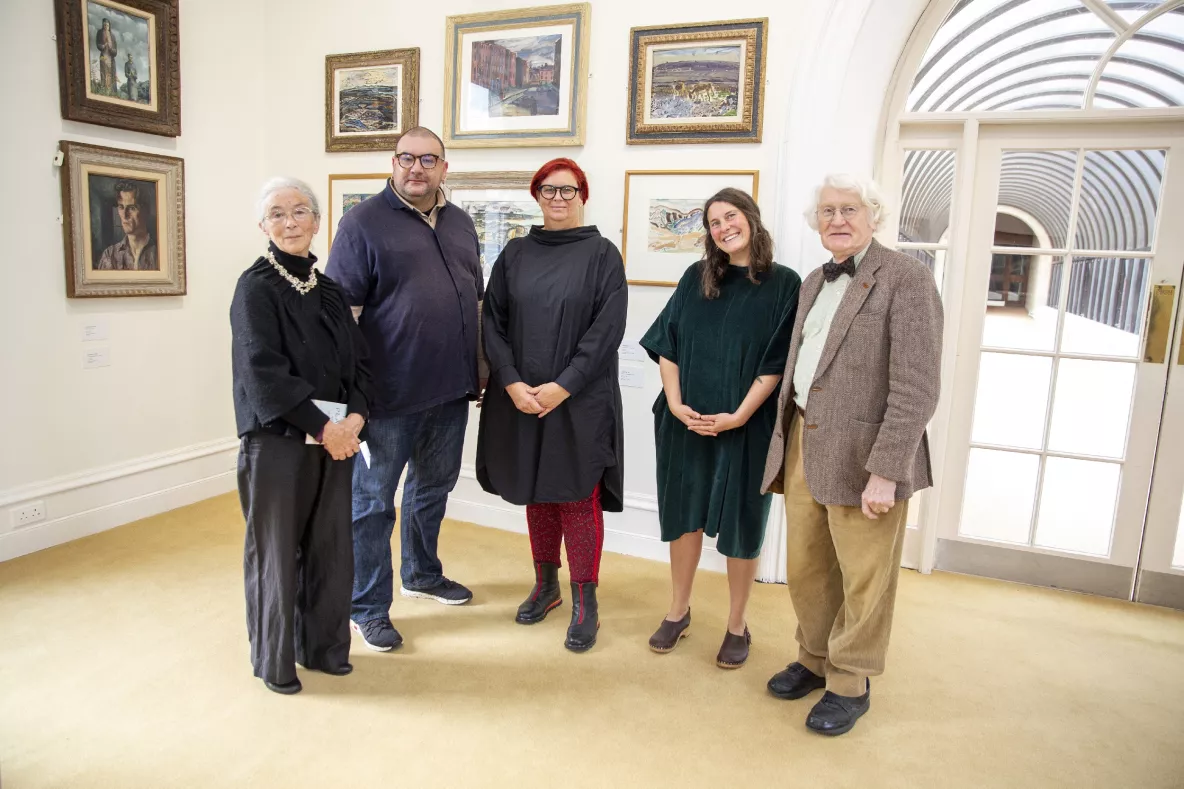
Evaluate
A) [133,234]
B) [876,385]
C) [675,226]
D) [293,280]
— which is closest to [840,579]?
[876,385]

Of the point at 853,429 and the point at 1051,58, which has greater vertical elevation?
the point at 1051,58

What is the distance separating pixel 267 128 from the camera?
4.28 metres

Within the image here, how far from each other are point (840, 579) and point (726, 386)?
2.25 feet

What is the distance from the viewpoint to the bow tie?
7.14 ft

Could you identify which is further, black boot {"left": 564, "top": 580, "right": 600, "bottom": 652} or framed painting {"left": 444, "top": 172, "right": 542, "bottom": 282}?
framed painting {"left": 444, "top": 172, "right": 542, "bottom": 282}

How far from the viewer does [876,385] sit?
2.08 m

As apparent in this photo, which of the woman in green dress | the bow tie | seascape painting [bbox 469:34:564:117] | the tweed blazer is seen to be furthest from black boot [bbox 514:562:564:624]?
seascape painting [bbox 469:34:564:117]

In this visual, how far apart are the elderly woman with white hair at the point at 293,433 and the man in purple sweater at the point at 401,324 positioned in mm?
188

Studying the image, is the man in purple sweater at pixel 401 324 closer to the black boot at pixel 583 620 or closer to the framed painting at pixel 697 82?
the black boot at pixel 583 620

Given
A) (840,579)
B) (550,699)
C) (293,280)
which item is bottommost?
(550,699)

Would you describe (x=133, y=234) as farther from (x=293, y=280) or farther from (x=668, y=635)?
(x=668, y=635)

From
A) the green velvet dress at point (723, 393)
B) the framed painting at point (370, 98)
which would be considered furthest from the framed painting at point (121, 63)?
the green velvet dress at point (723, 393)

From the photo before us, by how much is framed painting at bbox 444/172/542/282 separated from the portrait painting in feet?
Answer: 1.39

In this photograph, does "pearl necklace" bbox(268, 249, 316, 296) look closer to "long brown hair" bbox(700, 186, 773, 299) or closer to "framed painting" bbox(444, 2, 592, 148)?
"long brown hair" bbox(700, 186, 773, 299)
